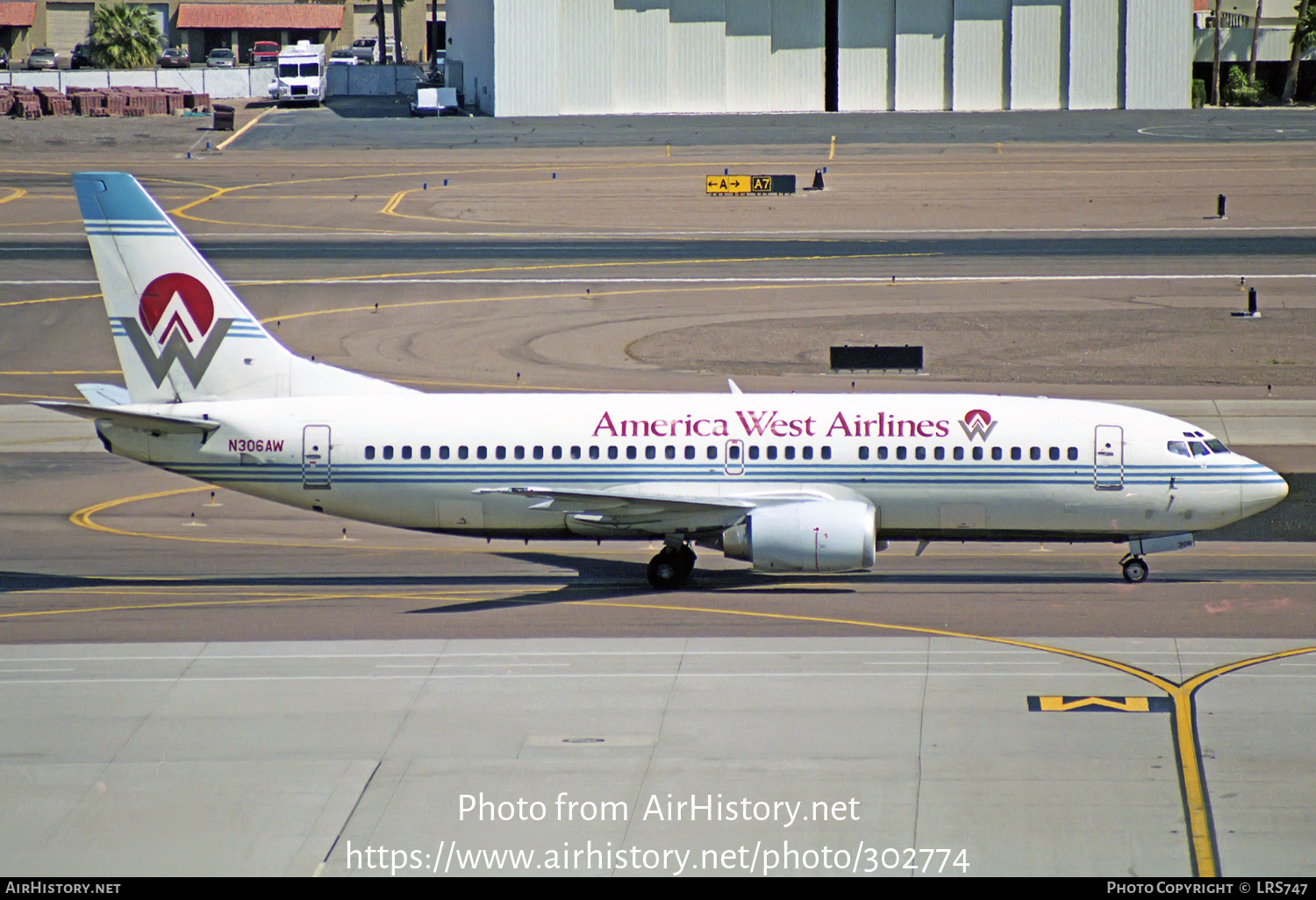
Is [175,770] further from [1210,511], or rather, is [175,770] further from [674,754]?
[1210,511]

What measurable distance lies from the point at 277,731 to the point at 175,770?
2.05m

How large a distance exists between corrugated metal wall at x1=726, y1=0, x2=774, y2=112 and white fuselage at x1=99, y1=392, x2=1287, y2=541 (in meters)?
97.7

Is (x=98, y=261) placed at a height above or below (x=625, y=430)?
above

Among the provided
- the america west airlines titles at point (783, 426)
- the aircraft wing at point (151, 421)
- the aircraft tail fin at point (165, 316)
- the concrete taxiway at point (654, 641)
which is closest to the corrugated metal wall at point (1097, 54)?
the concrete taxiway at point (654, 641)

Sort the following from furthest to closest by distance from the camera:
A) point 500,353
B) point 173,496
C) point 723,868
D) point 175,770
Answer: point 500,353
point 173,496
point 175,770
point 723,868

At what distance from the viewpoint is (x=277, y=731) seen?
2512 centimetres

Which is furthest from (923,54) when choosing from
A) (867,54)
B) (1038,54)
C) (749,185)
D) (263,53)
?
Answer: (263,53)

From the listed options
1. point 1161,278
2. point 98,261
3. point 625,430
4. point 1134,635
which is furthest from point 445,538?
point 1161,278

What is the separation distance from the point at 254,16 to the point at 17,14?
2771 cm

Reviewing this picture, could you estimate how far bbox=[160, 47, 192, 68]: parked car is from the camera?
17575 cm

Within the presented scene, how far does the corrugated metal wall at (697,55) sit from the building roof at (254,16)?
80943 mm

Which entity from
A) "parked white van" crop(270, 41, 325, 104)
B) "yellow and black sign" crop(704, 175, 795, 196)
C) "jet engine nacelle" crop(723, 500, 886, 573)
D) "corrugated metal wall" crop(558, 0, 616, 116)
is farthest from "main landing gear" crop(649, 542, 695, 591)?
"parked white van" crop(270, 41, 325, 104)

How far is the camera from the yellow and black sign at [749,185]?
92625mm

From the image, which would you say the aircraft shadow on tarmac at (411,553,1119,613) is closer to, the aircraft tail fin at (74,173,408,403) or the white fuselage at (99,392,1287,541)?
the white fuselage at (99,392,1287,541)
